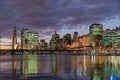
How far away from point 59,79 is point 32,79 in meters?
4.83

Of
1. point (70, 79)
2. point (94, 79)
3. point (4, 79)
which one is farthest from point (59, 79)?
point (4, 79)

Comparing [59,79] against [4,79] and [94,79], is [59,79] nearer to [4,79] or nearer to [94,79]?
[94,79]

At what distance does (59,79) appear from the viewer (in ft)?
186

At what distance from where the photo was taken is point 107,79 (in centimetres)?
5572

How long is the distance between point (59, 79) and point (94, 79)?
6.25 m

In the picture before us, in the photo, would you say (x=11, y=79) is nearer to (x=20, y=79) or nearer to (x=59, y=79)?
(x=20, y=79)

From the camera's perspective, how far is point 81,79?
55.4 meters

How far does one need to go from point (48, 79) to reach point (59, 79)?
2158 millimetres

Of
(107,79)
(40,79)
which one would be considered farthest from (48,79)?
(107,79)

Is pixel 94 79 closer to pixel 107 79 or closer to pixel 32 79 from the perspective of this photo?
pixel 107 79

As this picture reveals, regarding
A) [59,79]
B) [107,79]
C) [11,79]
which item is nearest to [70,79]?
[59,79]

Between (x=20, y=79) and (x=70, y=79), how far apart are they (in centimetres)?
Result: 891

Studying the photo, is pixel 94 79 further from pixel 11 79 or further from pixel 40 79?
pixel 11 79

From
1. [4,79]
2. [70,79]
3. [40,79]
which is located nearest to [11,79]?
→ [4,79]
